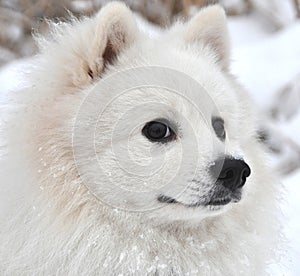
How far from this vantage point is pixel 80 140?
2996 mm

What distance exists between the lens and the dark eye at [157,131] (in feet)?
9.87

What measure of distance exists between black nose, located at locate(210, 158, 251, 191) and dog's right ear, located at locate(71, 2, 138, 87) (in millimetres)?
735

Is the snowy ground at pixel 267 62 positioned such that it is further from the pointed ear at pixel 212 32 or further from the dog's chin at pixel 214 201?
the dog's chin at pixel 214 201

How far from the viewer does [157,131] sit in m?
3.02

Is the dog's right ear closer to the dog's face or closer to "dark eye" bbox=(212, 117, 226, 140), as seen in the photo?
the dog's face

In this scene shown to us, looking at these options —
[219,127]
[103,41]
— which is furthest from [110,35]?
[219,127]

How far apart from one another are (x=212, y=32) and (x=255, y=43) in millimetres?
4357

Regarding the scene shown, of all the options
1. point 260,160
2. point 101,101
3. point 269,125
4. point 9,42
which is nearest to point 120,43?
point 101,101

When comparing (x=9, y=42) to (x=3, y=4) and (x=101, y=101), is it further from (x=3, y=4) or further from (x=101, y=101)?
(x=101, y=101)

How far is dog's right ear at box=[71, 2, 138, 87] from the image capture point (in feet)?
9.73

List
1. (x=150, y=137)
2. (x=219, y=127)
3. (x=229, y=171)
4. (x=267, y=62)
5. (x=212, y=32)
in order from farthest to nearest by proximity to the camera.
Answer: (x=267, y=62) < (x=212, y=32) < (x=219, y=127) < (x=150, y=137) < (x=229, y=171)

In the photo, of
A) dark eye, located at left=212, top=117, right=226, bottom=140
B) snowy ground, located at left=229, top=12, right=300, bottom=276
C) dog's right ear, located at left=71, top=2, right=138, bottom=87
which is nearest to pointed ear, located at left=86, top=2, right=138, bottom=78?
dog's right ear, located at left=71, top=2, right=138, bottom=87

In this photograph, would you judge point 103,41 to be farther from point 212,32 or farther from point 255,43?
point 255,43

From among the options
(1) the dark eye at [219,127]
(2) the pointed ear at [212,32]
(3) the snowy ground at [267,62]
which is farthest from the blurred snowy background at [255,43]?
(1) the dark eye at [219,127]
